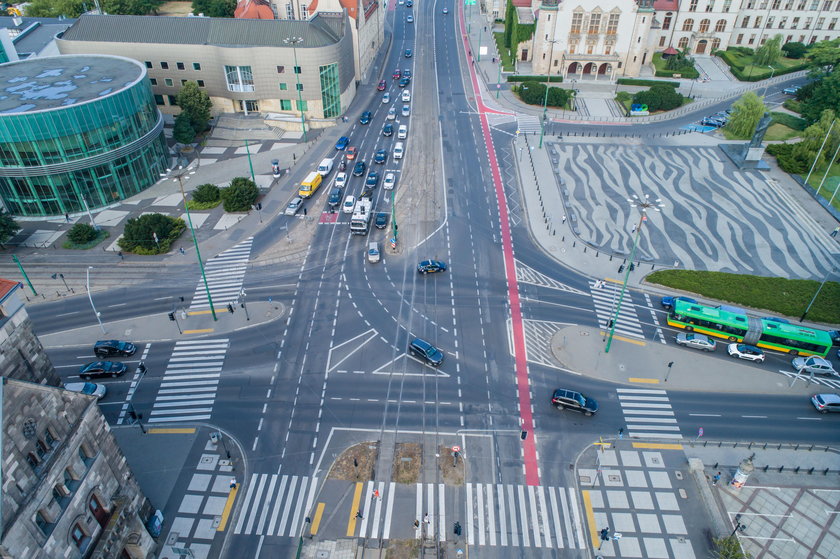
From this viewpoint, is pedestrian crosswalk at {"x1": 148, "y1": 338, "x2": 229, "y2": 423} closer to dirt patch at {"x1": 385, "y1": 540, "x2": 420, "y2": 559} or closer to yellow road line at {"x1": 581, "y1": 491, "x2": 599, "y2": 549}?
dirt patch at {"x1": 385, "y1": 540, "x2": 420, "y2": 559}

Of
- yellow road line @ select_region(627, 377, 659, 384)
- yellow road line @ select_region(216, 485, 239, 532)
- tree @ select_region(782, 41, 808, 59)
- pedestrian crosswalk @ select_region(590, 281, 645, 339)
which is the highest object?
tree @ select_region(782, 41, 808, 59)

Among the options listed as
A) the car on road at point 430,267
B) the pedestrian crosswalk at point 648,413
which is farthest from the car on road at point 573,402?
the car on road at point 430,267

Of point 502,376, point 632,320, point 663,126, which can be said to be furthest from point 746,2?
point 502,376

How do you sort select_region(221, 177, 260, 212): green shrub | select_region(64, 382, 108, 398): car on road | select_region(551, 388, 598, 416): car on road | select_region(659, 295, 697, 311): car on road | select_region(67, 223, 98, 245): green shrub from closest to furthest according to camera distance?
select_region(551, 388, 598, 416): car on road
select_region(64, 382, 108, 398): car on road
select_region(659, 295, 697, 311): car on road
select_region(67, 223, 98, 245): green shrub
select_region(221, 177, 260, 212): green shrub

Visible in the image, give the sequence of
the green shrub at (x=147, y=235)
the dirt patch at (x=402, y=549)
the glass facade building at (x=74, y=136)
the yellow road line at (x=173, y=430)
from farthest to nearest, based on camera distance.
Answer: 1. the glass facade building at (x=74, y=136)
2. the green shrub at (x=147, y=235)
3. the yellow road line at (x=173, y=430)
4. the dirt patch at (x=402, y=549)

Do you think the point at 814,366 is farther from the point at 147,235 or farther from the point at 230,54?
the point at 230,54

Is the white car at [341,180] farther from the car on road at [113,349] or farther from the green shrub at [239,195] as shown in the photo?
the car on road at [113,349]

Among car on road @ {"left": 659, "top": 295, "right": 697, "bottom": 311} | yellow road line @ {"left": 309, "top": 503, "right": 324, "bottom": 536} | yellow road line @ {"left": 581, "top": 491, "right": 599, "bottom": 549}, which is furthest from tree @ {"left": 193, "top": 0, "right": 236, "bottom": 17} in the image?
yellow road line @ {"left": 581, "top": 491, "right": 599, "bottom": 549}
